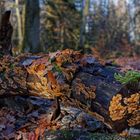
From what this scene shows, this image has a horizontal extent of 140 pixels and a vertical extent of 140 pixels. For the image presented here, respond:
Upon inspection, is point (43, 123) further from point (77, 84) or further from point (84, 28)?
point (84, 28)

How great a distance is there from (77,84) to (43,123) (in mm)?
1170

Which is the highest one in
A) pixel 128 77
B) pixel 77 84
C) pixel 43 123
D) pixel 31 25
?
pixel 31 25

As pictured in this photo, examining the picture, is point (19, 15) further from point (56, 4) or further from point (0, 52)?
point (0, 52)

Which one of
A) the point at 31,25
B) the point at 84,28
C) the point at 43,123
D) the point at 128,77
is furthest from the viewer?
the point at 84,28

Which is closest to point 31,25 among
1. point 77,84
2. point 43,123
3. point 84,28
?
point 43,123

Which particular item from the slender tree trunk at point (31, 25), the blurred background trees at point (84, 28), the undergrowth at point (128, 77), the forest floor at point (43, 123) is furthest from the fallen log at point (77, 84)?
the blurred background trees at point (84, 28)

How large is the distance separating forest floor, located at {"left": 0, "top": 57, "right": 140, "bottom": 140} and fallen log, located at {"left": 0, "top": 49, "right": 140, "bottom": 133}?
14.9 inches

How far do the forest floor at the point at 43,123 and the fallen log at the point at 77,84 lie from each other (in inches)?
14.9

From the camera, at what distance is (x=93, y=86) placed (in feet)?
14.8

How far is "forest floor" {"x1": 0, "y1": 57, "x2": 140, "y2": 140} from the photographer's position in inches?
190

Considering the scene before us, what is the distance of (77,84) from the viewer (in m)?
4.66

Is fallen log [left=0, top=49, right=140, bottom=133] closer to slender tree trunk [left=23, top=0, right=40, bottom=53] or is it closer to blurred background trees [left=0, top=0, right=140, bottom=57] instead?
slender tree trunk [left=23, top=0, right=40, bottom=53]

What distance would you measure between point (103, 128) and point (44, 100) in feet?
4.35

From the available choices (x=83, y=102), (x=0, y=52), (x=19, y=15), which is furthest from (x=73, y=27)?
(x=83, y=102)
